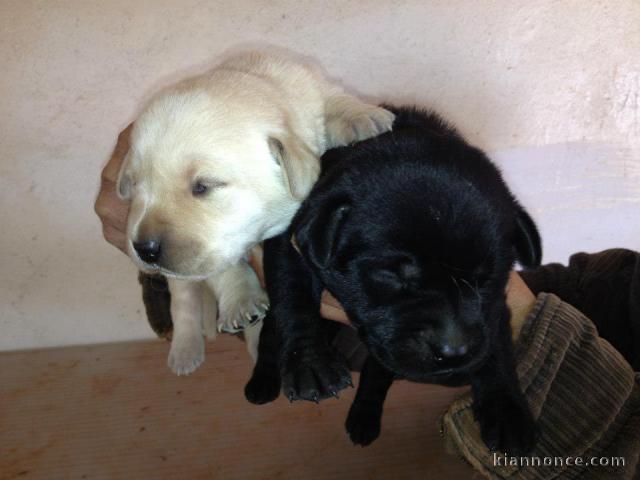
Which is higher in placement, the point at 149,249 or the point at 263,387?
the point at 149,249

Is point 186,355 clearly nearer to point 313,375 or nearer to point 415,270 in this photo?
point 313,375

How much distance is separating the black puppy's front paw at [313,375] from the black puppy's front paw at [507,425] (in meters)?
0.29

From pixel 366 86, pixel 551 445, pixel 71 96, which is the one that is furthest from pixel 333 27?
pixel 551 445

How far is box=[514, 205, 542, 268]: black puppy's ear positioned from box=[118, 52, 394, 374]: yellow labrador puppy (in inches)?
14.8

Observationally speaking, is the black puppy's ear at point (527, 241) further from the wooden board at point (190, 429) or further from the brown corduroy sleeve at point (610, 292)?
the wooden board at point (190, 429)

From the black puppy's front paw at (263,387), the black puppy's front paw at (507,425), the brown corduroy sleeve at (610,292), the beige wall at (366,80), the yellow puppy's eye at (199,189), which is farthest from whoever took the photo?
the beige wall at (366,80)

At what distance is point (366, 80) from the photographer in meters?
2.41

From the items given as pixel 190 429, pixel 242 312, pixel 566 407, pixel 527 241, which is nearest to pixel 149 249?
pixel 242 312

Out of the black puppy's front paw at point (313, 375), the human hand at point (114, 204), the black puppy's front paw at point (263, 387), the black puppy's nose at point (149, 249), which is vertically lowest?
the black puppy's front paw at point (263, 387)

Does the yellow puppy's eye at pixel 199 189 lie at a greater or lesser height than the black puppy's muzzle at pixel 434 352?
greater

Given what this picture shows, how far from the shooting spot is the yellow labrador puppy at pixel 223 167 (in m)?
1.25

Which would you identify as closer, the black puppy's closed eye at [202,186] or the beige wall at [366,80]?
the black puppy's closed eye at [202,186]

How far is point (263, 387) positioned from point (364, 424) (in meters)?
0.27

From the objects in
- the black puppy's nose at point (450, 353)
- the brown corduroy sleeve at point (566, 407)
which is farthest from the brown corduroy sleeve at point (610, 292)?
the black puppy's nose at point (450, 353)
